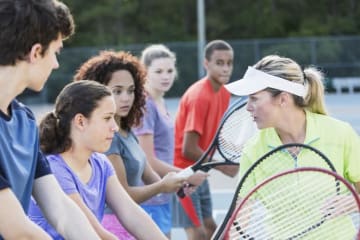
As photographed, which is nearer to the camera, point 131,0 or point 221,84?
point 221,84

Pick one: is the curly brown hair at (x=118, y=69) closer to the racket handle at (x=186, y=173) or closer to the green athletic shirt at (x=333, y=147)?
the racket handle at (x=186, y=173)

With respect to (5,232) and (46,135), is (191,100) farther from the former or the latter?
(5,232)

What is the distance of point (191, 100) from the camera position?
6523 millimetres

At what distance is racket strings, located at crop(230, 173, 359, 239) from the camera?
10.4ft

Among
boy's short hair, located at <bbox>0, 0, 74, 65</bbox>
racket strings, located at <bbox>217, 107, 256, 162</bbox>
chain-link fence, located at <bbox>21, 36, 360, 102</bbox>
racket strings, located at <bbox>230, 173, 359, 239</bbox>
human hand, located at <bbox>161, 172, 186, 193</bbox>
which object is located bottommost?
chain-link fence, located at <bbox>21, 36, 360, 102</bbox>

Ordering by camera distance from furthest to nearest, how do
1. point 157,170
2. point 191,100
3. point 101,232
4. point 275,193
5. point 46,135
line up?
point 191,100 → point 157,170 → point 46,135 → point 101,232 → point 275,193

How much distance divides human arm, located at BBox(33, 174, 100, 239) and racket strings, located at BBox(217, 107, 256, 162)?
1.95 meters

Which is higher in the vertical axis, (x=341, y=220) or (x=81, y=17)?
(x=341, y=220)

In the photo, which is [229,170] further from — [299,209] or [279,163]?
[299,209]

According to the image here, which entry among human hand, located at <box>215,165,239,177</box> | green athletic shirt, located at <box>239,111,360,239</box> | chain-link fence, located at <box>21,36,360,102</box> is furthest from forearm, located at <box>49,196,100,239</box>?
chain-link fence, located at <box>21,36,360,102</box>

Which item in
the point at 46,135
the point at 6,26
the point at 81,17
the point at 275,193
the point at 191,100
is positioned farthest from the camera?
the point at 81,17

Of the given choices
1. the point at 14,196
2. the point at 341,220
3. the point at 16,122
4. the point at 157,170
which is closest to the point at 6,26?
the point at 16,122

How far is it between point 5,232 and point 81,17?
111ft

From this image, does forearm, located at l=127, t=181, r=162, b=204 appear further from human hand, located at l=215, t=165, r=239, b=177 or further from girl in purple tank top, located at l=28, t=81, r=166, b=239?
human hand, located at l=215, t=165, r=239, b=177
